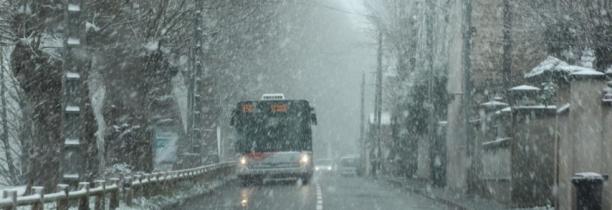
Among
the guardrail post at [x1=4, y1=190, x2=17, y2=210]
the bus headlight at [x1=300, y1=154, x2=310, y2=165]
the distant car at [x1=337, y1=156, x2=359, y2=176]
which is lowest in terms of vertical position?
the distant car at [x1=337, y1=156, x2=359, y2=176]

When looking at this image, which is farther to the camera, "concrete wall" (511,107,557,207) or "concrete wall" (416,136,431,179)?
"concrete wall" (416,136,431,179)

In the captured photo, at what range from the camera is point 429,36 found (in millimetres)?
32375

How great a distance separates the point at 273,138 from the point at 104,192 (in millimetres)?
17101

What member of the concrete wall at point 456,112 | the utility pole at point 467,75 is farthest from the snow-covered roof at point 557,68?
the concrete wall at point 456,112

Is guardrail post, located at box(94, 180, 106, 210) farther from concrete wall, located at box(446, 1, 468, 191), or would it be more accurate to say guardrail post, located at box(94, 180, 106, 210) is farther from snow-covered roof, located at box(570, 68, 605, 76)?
concrete wall, located at box(446, 1, 468, 191)

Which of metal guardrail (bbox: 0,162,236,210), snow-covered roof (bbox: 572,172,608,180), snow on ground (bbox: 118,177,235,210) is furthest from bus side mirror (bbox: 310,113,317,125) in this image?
snow-covered roof (bbox: 572,172,608,180)

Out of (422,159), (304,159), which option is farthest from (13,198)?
(422,159)

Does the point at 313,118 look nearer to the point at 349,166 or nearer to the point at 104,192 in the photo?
the point at 104,192

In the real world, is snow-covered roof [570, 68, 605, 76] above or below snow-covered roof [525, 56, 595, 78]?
below

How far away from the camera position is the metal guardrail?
33.9 feet

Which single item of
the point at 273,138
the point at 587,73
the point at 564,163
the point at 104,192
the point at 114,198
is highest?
the point at 587,73

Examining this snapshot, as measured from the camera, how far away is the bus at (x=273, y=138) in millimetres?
31844

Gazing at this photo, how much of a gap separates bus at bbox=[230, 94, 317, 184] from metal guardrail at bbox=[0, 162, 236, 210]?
3.73 meters

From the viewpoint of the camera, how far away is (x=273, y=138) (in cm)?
3192
